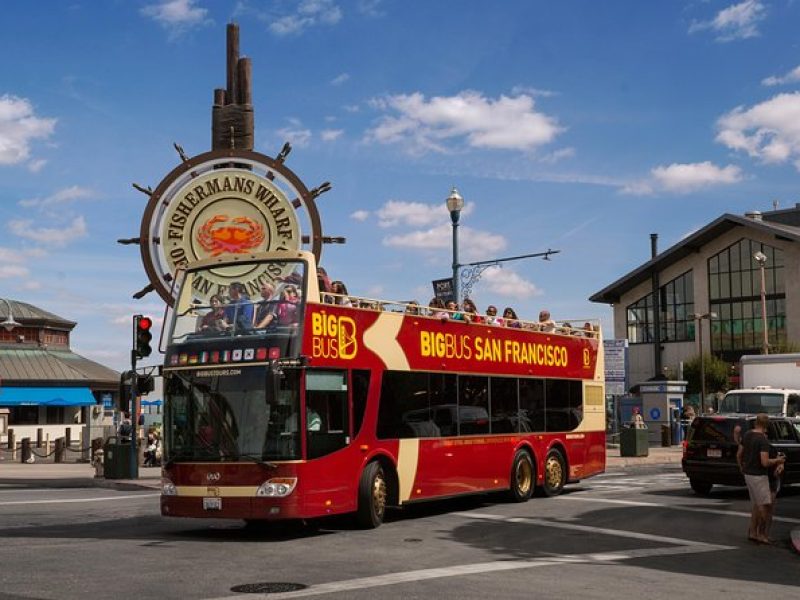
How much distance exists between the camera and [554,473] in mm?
20297

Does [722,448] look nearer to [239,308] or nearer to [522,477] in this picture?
[522,477]

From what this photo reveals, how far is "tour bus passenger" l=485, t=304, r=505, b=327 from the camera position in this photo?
18516 millimetres

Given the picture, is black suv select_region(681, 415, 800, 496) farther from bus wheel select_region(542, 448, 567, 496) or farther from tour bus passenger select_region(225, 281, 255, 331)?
tour bus passenger select_region(225, 281, 255, 331)

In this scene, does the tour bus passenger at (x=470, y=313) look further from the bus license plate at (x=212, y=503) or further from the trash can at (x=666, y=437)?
the trash can at (x=666, y=437)

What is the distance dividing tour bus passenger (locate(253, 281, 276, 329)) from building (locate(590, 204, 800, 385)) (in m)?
62.7

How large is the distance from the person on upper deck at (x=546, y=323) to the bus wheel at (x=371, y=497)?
6.45m

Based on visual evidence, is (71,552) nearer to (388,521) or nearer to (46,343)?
(388,521)

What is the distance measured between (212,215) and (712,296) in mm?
61685

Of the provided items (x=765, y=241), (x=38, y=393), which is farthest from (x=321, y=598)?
(x=765, y=241)

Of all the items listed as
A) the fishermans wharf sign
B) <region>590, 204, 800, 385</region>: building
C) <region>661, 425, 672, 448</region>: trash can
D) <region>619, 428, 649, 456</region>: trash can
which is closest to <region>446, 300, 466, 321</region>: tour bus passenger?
the fishermans wharf sign

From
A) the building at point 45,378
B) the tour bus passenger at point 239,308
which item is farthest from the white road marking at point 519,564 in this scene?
the building at point 45,378

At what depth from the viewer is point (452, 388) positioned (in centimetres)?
1708

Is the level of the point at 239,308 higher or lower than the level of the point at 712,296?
lower

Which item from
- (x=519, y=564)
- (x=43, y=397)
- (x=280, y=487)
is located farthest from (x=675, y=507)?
(x=43, y=397)
